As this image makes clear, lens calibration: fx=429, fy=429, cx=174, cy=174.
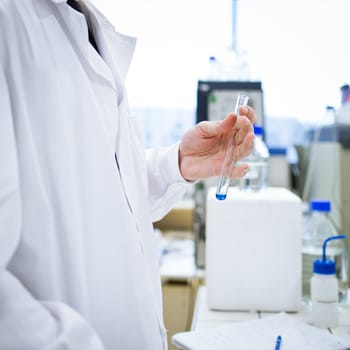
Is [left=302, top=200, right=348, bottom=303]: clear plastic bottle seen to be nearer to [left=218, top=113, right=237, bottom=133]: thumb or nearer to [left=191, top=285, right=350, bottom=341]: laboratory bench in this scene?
[left=191, top=285, right=350, bottom=341]: laboratory bench

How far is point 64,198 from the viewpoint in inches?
26.0

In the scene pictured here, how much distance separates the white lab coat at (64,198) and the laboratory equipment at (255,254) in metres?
0.32

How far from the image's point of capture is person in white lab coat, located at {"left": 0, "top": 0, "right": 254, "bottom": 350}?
552 mm

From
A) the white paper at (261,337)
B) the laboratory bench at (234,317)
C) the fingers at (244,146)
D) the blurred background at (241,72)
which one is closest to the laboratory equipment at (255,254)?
the laboratory bench at (234,317)

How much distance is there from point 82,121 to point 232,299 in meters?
0.66

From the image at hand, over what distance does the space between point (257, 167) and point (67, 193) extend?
0.87 m

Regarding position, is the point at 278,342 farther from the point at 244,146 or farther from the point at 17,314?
the point at 17,314

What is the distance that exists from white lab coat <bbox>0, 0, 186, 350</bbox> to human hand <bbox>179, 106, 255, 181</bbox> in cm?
19

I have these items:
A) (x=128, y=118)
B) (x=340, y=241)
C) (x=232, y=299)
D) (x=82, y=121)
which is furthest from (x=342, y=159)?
(x=82, y=121)

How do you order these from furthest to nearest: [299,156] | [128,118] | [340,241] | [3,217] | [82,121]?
[299,156] → [340,241] → [128,118] → [82,121] → [3,217]

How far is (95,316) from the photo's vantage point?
0.71 metres

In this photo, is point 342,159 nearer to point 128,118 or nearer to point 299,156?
point 299,156

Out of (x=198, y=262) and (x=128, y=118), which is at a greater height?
(x=128, y=118)

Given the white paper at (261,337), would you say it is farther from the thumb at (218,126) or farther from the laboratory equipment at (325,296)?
the thumb at (218,126)
